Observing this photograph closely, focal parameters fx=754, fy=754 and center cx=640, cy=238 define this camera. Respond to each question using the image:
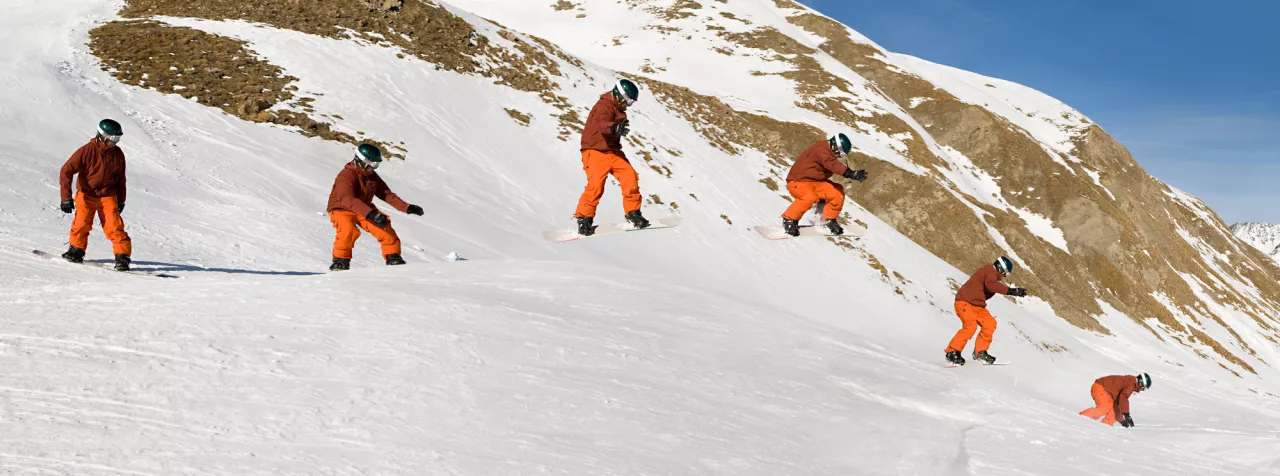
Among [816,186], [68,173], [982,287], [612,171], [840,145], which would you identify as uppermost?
[840,145]

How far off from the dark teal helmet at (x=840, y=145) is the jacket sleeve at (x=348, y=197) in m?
7.17

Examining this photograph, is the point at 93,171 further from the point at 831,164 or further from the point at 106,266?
the point at 831,164

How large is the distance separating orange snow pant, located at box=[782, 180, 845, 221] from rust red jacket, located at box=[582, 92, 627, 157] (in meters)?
3.58

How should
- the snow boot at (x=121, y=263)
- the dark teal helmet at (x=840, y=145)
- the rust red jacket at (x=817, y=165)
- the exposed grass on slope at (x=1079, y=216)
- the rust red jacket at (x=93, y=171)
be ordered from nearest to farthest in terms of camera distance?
the snow boot at (x=121, y=263)
the rust red jacket at (x=93, y=171)
the dark teal helmet at (x=840, y=145)
the rust red jacket at (x=817, y=165)
the exposed grass on slope at (x=1079, y=216)

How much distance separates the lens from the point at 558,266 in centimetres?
1368

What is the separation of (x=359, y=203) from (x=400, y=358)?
4.51m

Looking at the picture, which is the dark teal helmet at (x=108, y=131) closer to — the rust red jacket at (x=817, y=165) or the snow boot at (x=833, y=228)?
the rust red jacket at (x=817, y=165)

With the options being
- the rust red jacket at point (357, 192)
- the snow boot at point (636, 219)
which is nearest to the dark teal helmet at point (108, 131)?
the rust red jacket at point (357, 192)

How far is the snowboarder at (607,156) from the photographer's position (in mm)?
10898

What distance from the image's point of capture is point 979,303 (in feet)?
50.0

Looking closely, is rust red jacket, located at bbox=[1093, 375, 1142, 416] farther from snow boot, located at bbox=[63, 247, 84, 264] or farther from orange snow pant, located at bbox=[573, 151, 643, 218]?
snow boot, located at bbox=[63, 247, 84, 264]

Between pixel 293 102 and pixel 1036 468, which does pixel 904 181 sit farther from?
pixel 1036 468

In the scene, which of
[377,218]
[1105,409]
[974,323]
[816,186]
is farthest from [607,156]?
[1105,409]

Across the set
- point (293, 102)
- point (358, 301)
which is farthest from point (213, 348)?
point (293, 102)
